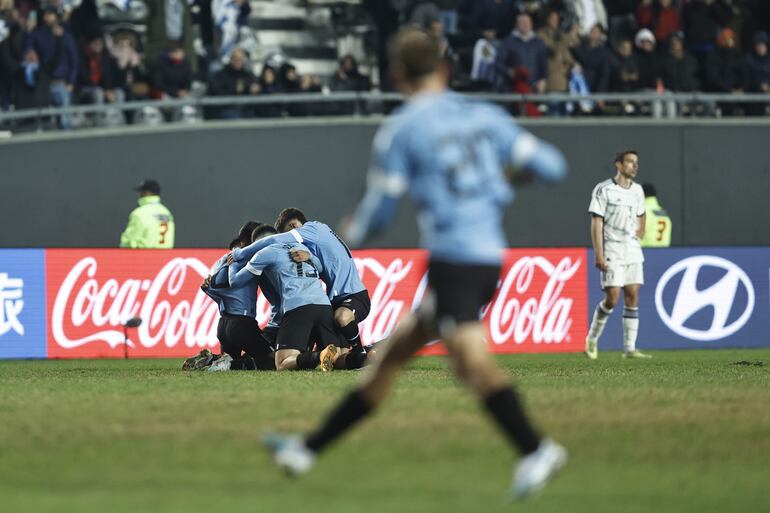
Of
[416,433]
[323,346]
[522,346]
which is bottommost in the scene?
[522,346]

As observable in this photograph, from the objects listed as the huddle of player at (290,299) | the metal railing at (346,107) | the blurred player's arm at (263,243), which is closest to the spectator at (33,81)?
the metal railing at (346,107)

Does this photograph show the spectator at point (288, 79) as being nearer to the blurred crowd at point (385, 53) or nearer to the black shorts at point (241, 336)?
the blurred crowd at point (385, 53)

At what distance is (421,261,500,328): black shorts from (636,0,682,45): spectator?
19123mm

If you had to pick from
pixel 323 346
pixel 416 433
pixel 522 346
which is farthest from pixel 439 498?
pixel 522 346

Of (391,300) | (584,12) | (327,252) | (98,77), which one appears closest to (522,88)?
(584,12)

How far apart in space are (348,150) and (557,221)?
3636 millimetres

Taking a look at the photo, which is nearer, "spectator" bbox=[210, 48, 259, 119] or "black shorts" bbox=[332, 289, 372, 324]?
"black shorts" bbox=[332, 289, 372, 324]

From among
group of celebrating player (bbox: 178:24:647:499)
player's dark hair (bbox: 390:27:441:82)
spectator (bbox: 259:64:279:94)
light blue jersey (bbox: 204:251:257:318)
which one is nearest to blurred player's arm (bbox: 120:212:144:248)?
spectator (bbox: 259:64:279:94)

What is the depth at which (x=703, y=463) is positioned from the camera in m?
8.17

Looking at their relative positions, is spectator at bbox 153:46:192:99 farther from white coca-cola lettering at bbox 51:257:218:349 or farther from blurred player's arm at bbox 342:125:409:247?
blurred player's arm at bbox 342:125:409:247

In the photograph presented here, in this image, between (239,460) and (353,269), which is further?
(353,269)

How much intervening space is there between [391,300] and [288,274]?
513cm

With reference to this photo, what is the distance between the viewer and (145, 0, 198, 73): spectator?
24703mm

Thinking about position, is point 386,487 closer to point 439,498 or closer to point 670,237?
point 439,498
